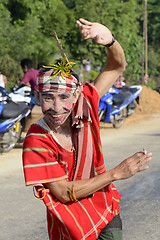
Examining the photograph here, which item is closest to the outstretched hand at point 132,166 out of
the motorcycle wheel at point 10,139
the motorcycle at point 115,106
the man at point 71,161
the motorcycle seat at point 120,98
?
the man at point 71,161

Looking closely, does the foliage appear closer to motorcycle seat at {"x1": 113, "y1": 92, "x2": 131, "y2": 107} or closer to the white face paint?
motorcycle seat at {"x1": 113, "y1": 92, "x2": 131, "y2": 107}

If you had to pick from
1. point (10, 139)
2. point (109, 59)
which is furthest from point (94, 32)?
point (10, 139)

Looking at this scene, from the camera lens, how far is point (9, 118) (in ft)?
29.2

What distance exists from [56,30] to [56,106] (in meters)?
18.7

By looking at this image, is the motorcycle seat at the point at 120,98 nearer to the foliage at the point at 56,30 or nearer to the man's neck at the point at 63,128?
the foliage at the point at 56,30

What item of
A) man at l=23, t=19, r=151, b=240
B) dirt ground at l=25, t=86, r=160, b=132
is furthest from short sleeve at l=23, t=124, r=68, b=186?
dirt ground at l=25, t=86, r=160, b=132

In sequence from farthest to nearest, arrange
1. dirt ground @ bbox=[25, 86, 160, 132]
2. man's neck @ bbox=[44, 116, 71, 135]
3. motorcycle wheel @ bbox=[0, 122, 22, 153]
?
dirt ground @ bbox=[25, 86, 160, 132] → motorcycle wheel @ bbox=[0, 122, 22, 153] → man's neck @ bbox=[44, 116, 71, 135]

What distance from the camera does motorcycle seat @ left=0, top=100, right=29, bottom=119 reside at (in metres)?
8.86

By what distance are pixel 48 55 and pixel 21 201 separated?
13.6m

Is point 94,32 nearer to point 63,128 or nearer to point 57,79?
point 57,79

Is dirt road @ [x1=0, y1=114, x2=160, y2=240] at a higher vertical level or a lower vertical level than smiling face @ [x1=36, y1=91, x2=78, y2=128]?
lower

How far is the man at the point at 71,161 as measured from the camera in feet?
7.86

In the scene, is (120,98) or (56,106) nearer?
(56,106)

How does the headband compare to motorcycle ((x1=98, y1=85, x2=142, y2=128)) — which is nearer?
the headband
